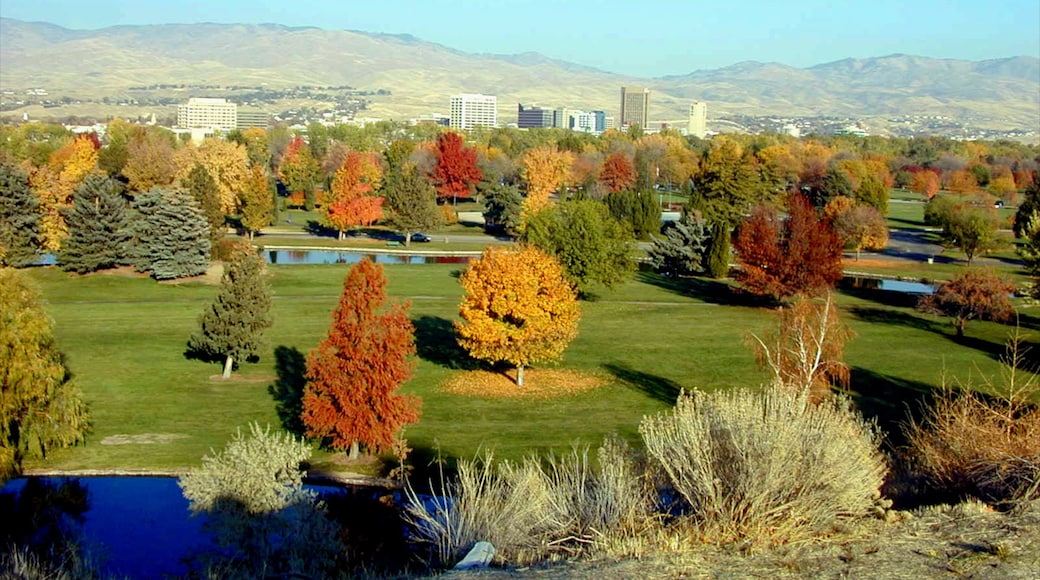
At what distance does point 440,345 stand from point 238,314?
28.9 ft

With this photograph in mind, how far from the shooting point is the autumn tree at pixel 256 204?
7012 cm

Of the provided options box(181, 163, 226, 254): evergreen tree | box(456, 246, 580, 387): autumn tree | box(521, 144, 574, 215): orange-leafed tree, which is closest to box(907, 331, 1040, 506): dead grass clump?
box(456, 246, 580, 387): autumn tree

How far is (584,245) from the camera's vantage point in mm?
48906

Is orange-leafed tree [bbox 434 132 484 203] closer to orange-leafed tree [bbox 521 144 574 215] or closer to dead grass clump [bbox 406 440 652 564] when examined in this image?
orange-leafed tree [bbox 521 144 574 215]

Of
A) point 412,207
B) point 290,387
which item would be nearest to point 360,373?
point 290,387

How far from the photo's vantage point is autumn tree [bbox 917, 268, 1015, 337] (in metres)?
44.1

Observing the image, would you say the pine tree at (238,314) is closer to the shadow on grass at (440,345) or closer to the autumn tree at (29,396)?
the shadow on grass at (440,345)

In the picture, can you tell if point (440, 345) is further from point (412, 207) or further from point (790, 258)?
point (412, 207)

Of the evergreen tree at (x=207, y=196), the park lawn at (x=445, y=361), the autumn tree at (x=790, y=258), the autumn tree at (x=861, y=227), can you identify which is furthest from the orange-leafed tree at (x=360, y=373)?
the autumn tree at (x=861, y=227)

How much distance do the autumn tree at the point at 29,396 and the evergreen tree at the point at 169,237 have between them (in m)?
24.8

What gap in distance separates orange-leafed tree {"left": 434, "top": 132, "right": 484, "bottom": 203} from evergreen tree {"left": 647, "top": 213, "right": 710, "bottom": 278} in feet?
120

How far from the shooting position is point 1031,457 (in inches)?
562

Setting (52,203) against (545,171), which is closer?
Answer: (52,203)

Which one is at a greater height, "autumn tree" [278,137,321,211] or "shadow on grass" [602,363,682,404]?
"autumn tree" [278,137,321,211]
